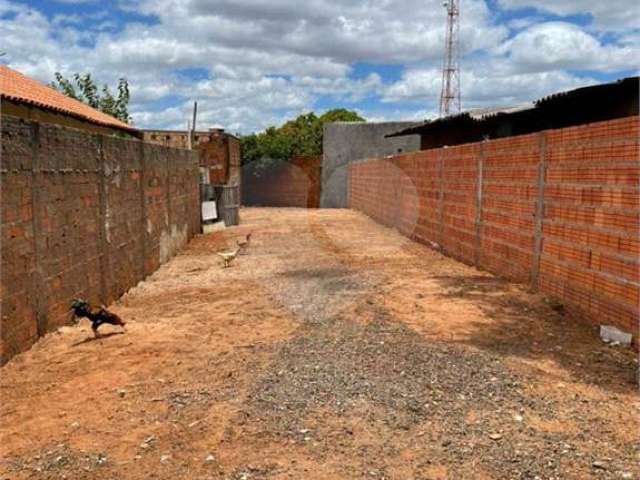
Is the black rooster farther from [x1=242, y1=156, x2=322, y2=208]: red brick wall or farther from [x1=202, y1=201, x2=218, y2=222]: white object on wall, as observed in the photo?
[x1=242, y1=156, x2=322, y2=208]: red brick wall

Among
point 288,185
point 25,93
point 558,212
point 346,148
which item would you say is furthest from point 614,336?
point 288,185

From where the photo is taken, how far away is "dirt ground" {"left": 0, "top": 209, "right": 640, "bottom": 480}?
10.9 ft

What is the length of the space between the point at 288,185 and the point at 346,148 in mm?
4272

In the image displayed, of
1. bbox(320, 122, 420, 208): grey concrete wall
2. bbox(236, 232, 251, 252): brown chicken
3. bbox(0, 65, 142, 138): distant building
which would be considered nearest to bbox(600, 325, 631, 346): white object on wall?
bbox(236, 232, 251, 252): brown chicken

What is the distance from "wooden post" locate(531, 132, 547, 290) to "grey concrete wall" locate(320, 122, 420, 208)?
22914 mm

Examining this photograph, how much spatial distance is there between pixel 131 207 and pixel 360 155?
23678 mm

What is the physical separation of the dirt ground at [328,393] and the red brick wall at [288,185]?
25174 mm

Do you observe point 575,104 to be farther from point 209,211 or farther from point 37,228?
point 209,211

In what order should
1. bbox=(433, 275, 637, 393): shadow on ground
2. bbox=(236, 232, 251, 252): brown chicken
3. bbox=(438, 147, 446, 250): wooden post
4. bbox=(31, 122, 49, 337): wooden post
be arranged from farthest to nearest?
bbox=(236, 232, 251, 252): brown chicken
bbox=(438, 147, 446, 250): wooden post
bbox=(31, 122, 49, 337): wooden post
bbox=(433, 275, 637, 393): shadow on ground

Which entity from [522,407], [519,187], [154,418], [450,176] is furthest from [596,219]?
[450,176]

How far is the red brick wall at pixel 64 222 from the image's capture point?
5.20m

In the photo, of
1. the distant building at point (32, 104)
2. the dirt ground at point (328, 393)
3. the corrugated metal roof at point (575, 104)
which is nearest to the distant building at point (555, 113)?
the corrugated metal roof at point (575, 104)

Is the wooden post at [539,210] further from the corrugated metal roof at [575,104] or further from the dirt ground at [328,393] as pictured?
the corrugated metal roof at [575,104]

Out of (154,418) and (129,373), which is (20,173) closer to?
(129,373)
